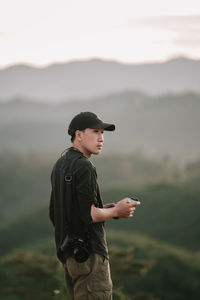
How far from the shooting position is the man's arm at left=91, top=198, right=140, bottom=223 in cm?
330

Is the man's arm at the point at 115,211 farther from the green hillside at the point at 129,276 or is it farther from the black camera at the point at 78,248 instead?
the green hillside at the point at 129,276

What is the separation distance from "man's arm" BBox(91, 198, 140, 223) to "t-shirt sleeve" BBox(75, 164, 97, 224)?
42 millimetres

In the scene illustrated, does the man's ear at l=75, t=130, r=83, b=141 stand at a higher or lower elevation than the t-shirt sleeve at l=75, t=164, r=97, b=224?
higher

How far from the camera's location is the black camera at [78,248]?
11.1 ft

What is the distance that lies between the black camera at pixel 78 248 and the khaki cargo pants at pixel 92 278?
55 millimetres

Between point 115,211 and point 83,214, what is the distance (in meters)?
0.25

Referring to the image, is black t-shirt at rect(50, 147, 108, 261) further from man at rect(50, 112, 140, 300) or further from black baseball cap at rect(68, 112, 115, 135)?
black baseball cap at rect(68, 112, 115, 135)

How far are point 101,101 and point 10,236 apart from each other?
505 ft

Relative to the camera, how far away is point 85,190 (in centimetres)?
332

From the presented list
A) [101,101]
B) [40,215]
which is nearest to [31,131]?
[101,101]

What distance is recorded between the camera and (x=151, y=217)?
2822 centimetres

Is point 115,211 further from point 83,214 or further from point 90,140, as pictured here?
point 90,140

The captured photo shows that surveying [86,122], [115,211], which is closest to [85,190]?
[115,211]

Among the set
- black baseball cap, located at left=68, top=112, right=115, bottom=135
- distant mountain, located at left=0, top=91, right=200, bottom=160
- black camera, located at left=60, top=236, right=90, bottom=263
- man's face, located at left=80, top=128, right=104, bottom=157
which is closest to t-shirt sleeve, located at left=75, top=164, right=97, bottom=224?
black camera, located at left=60, top=236, right=90, bottom=263
